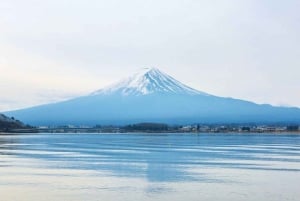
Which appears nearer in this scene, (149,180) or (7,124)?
(149,180)

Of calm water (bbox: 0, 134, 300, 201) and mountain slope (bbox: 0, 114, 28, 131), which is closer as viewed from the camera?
calm water (bbox: 0, 134, 300, 201)

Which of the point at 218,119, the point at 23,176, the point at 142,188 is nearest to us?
the point at 142,188

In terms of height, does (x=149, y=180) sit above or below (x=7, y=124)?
below

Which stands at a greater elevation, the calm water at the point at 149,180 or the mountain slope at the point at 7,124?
the mountain slope at the point at 7,124

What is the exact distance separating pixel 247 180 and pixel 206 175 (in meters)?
1.75

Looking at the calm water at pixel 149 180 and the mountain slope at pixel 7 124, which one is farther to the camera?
the mountain slope at pixel 7 124

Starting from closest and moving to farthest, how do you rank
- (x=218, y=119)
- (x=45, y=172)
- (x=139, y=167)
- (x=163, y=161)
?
(x=45, y=172) < (x=139, y=167) < (x=163, y=161) < (x=218, y=119)

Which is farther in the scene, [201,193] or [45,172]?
[45,172]

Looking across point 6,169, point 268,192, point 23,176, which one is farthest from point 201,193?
point 6,169

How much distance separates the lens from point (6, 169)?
21.0m

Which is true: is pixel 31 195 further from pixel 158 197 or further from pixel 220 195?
Result: pixel 220 195

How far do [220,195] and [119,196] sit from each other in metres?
2.25

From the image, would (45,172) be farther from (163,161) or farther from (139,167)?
(163,161)

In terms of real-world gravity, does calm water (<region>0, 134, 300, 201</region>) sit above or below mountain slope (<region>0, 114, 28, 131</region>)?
below
